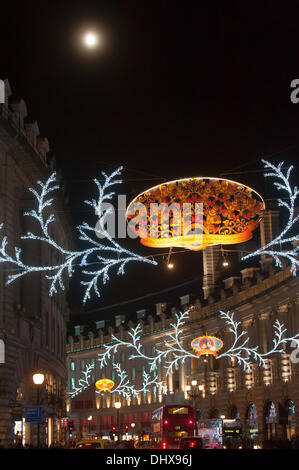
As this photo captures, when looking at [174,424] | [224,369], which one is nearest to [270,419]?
[224,369]

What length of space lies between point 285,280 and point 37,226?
31437 millimetres

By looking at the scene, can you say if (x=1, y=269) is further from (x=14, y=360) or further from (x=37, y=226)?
(x=37, y=226)

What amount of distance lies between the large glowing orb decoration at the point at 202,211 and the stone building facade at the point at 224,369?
2297cm

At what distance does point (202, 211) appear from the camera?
29.0m

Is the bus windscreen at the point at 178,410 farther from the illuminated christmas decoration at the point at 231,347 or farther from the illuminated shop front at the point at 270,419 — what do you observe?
the illuminated shop front at the point at 270,419

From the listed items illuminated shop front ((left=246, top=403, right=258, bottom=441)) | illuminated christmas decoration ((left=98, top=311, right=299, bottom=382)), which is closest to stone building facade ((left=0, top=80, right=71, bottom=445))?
illuminated christmas decoration ((left=98, top=311, right=299, bottom=382))

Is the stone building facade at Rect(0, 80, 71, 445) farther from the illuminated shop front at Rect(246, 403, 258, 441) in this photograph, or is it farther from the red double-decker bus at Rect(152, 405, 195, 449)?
the illuminated shop front at Rect(246, 403, 258, 441)

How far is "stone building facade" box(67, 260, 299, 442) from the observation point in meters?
77.2

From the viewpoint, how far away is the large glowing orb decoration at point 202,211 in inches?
→ 1142

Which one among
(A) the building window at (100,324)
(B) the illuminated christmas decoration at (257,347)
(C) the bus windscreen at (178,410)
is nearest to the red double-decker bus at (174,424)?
(C) the bus windscreen at (178,410)

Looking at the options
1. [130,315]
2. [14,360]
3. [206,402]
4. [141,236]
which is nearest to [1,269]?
[14,360]

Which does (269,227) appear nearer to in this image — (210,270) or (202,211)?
(210,270)

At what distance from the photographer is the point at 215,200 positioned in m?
29.1

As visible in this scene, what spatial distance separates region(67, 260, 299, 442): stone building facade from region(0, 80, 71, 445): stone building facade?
12.5 metres
